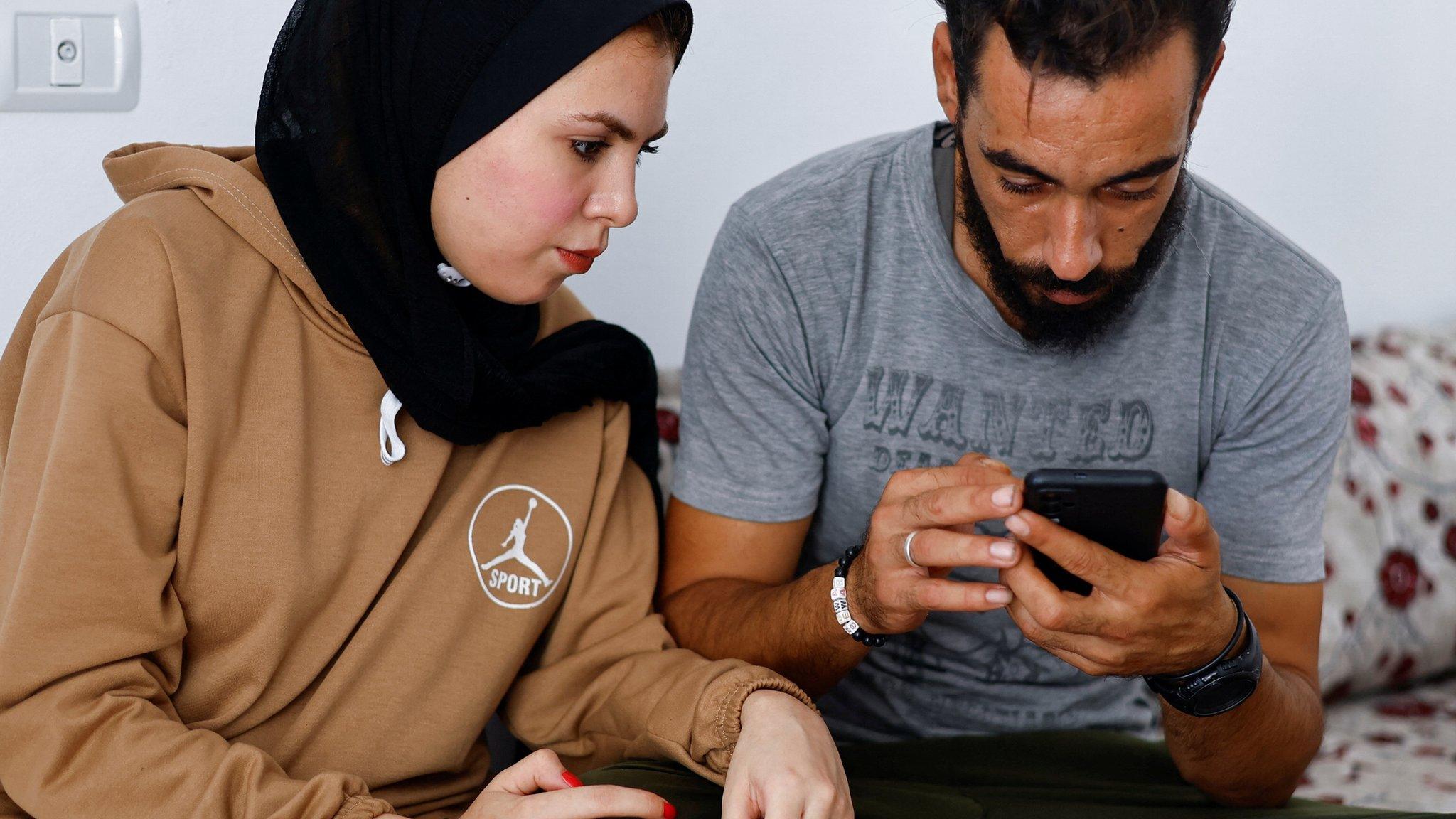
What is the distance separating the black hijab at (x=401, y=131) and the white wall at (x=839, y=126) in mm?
415

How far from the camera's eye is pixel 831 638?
1.40m

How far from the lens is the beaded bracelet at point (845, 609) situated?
54.2 inches

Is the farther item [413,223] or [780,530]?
[780,530]

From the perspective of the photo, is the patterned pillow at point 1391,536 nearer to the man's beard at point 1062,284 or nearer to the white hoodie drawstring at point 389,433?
the man's beard at point 1062,284

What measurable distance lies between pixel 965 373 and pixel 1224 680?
1.46 ft

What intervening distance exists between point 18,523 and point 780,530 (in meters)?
0.80

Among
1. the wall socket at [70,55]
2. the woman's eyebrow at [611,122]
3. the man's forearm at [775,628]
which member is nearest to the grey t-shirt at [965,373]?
the man's forearm at [775,628]

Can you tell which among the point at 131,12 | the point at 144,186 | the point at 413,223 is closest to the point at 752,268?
the point at 413,223

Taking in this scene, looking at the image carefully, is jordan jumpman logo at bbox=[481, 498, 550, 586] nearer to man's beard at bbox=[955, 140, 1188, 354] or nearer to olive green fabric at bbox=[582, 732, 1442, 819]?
olive green fabric at bbox=[582, 732, 1442, 819]

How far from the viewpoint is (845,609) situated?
1378 millimetres

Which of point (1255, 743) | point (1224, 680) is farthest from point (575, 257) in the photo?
point (1255, 743)

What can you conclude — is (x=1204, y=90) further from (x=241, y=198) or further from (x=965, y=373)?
(x=241, y=198)

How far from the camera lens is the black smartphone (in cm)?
114

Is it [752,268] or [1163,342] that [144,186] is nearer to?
[752,268]
